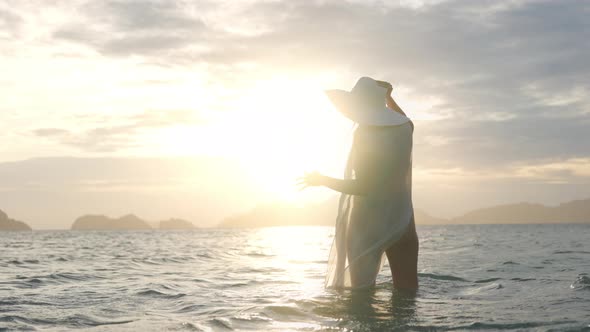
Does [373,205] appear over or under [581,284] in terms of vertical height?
over

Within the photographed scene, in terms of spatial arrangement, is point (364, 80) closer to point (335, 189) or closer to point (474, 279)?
point (335, 189)

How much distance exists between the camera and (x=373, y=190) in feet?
22.9

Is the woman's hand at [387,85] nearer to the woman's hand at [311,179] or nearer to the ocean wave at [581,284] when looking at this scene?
the woman's hand at [311,179]

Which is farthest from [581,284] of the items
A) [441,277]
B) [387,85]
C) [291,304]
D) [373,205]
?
[291,304]

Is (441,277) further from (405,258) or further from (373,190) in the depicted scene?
(373,190)

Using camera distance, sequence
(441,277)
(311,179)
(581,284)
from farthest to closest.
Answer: (441,277) → (581,284) → (311,179)

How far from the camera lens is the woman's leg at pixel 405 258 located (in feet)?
24.5

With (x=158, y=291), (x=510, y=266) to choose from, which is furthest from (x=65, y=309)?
(x=510, y=266)

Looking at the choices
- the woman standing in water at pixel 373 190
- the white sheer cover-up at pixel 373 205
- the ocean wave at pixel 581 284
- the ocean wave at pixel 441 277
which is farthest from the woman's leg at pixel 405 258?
the ocean wave at pixel 441 277

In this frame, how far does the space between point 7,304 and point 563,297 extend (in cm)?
812

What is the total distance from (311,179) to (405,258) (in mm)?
2008

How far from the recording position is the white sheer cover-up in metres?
6.93

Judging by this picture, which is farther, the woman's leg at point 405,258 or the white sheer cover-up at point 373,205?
the woman's leg at point 405,258

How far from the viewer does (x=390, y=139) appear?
6922 mm
